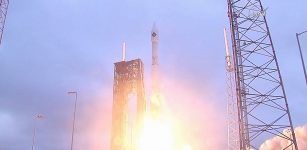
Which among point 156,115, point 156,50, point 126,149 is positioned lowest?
point 126,149

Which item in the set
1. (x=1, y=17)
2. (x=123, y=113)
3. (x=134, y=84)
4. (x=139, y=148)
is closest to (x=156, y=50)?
(x=134, y=84)

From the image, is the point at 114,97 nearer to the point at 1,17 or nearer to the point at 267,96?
the point at 1,17

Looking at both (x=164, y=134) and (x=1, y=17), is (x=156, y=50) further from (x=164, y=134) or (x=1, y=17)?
(x=1, y=17)

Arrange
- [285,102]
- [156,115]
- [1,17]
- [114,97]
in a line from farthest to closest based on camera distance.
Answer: [114,97]
[156,115]
[1,17]
[285,102]

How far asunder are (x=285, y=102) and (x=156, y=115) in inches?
2089

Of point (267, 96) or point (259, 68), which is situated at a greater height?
point (259, 68)

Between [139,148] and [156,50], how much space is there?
1036 inches

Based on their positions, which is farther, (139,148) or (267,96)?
(139,148)

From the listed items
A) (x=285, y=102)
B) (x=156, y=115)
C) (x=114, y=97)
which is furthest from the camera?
(x=114, y=97)

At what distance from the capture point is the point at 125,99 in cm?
10919

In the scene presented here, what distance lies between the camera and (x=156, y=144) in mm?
105438

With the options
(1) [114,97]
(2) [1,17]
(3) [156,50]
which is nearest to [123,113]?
(1) [114,97]

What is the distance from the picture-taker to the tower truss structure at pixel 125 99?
348 ft

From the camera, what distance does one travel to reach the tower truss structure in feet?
348
